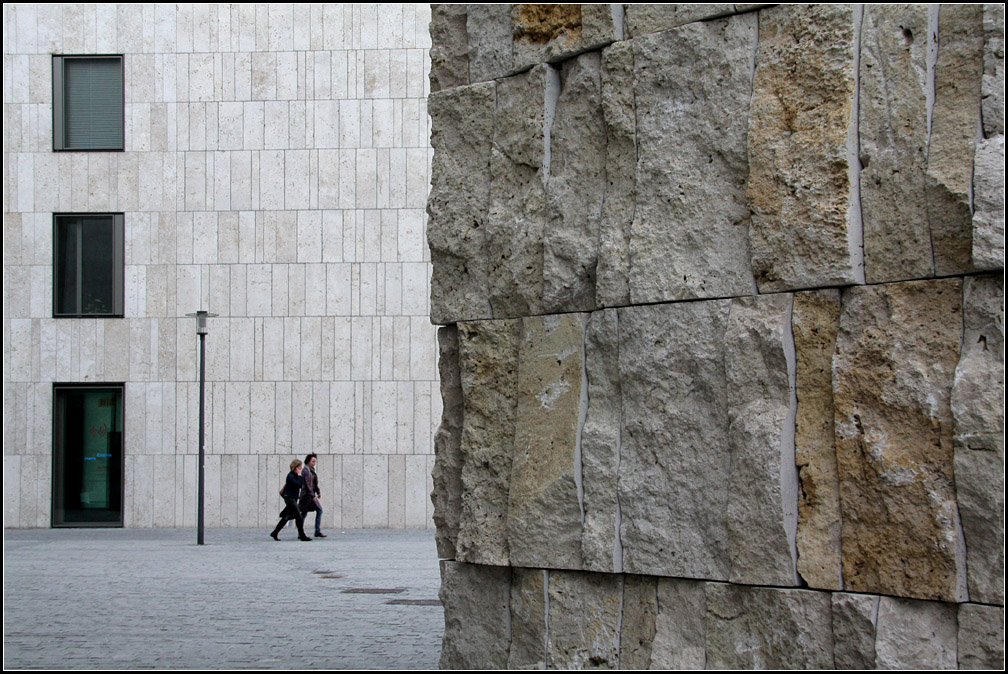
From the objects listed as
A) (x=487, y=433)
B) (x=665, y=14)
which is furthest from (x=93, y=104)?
(x=665, y=14)

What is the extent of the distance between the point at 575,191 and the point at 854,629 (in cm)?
216

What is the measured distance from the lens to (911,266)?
4.26 meters

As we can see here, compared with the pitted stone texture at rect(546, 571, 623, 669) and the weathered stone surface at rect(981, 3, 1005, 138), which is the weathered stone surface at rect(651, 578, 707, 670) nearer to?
the pitted stone texture at rect(546, 571, 623, 669)

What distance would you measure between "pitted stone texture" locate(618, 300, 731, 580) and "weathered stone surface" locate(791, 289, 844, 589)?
31cm

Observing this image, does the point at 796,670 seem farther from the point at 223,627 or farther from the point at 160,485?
the point at 160,485

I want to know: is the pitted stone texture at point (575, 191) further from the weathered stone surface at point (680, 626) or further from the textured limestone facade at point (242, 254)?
the textured limestone facade at point (242, 254)

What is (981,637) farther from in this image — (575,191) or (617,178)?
(575,191)

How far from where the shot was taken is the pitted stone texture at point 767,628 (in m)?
4.49

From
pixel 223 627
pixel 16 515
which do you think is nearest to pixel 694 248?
pixel 223 627

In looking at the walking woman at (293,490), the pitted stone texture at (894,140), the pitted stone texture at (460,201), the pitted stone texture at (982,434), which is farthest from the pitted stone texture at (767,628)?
the walking woman at (293,490)

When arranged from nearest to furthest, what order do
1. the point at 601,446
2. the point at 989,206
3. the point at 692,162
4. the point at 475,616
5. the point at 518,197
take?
1. the point at 989,206
2. the point at 692,162
3. the point at 601,446
4. the point at 518,197
5. the point at 475,616

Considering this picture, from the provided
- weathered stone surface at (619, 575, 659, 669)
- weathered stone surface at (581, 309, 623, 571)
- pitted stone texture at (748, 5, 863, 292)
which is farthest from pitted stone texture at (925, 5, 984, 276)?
weathered stone surface at (619, 575, 659, 669)

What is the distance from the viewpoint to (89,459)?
2325 cm

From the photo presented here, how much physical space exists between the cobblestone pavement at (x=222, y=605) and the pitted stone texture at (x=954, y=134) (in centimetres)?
462
